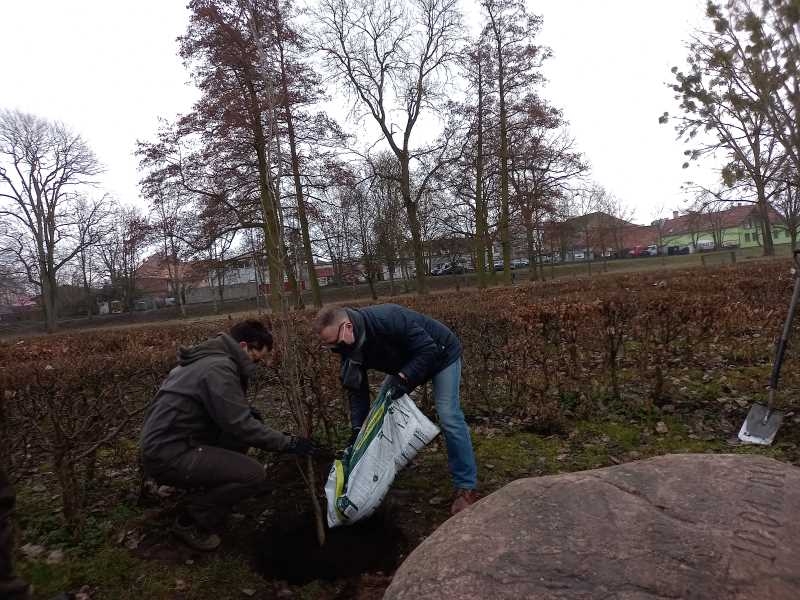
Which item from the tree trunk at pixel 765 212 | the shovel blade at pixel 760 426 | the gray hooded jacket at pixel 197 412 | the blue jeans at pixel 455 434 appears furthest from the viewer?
the tree trunk at pixel 765 212

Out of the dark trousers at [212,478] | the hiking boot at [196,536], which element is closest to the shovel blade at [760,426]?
the dark trousers at [212,478]

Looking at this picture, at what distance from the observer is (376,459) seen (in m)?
3.03

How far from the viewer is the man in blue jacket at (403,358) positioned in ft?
10.2

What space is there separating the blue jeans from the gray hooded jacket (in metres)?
0.85

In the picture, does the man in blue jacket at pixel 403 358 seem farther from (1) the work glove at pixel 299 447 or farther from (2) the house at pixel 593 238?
(2) the house at pixel 593 238

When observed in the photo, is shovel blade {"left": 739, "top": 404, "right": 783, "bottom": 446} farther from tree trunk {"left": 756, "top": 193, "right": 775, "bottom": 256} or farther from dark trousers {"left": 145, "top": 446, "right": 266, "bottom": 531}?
tree trunk {"left": 756, "top": 193, "right": 775, "bottom": 256}

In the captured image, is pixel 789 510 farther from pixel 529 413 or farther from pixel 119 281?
pixel 119 281

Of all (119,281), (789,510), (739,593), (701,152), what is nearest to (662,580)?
(739,593)

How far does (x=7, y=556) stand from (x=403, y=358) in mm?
2262

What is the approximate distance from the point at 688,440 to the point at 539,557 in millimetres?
2992

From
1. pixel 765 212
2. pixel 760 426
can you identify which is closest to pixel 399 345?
pixel 760 426

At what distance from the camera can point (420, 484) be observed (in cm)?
382

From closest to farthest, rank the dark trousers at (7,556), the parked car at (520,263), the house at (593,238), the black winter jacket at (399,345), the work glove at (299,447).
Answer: the dark trousers at (7,556) → the work glove at (299,447) → the black winter jacket at (399,345) → the house at (593,238) → the parked car at (520,263)

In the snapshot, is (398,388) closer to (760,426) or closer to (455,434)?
(455,434)
